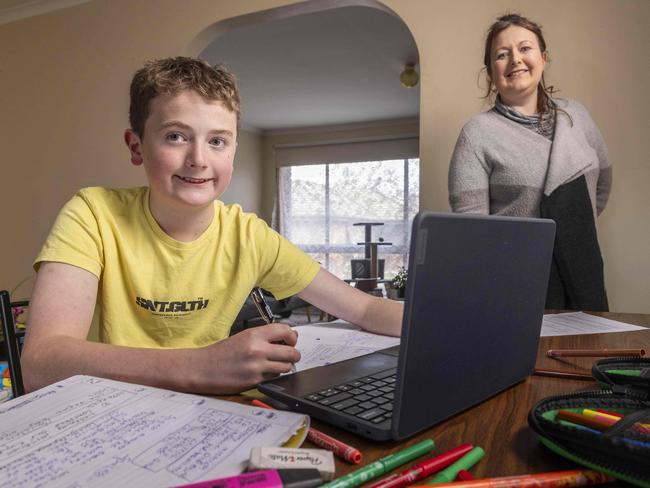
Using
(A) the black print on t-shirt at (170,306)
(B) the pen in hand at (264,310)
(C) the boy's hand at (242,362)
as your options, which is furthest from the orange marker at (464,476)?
(A) the black print on t-shirt at (170,306)

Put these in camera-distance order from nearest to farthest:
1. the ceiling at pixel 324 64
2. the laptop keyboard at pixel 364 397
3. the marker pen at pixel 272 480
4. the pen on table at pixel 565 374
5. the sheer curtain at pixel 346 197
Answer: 1. the marker pen at pixel 272 480
2. the laptop keyboard at pixel 364 397
3. the pen on table at pixel 565 374
4. the ceiling at pixel 324 64
5. the sheer curtain at pixel 346 197

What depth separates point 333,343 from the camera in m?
0.82

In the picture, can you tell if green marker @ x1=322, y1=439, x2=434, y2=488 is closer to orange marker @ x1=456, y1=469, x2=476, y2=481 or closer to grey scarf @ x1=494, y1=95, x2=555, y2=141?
orange marker @ x1=456, y1=469, x2=476, y2=481

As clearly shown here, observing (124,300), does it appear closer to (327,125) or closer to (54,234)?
(54,234)

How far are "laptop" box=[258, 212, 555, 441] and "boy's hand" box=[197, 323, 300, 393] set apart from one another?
0.06 ft

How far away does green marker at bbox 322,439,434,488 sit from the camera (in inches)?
13.5

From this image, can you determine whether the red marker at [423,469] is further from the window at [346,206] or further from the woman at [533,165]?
the window at [346,206]

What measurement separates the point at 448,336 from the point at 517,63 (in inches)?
48.8

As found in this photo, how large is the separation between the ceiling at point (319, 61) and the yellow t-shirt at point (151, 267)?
1.96 m

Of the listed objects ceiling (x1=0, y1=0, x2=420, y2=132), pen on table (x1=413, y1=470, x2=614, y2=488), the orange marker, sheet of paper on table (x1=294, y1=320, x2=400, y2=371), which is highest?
ceiling (x1=0, y1=0, x2=420, y2=132)

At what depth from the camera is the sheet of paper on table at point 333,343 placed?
709mm

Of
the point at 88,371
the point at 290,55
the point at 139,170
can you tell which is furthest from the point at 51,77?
the point at 88,371

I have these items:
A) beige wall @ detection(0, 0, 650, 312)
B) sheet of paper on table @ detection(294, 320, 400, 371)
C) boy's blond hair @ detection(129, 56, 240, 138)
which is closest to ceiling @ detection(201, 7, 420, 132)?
beige wall @ detection(0, 0, 650, 312)

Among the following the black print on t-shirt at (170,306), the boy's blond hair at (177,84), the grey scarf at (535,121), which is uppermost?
the grey scarf at (535,121)
